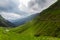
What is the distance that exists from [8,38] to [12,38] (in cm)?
39

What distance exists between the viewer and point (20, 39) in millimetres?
19672

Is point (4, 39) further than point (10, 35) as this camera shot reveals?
No

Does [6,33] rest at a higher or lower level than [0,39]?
higher

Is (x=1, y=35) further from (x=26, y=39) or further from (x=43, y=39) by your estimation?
(x=43, y=39)

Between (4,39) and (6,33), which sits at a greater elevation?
Answer: (6,33)

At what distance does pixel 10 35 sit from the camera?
20.3 meters

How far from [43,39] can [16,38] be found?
3235 millimetres

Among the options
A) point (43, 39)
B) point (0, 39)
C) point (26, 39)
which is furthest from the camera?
point (43, 39)

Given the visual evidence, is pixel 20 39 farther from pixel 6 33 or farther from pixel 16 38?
pixel 6 33

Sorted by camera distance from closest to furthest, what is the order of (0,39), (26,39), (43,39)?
(0,39) < (26,39) < (43,39)

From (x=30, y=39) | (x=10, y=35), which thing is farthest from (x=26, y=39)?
(x=10, y=35)

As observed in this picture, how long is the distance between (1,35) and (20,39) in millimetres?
1941

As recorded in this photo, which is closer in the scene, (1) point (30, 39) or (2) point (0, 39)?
(2) point (0, 39)

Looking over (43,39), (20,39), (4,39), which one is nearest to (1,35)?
(4,39)
